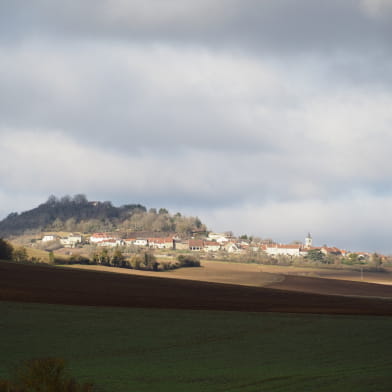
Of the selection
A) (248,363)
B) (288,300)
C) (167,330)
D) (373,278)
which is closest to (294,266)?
(373,278)

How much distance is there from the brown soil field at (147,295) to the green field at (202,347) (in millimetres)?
4078

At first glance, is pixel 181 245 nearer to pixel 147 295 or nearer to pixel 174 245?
pixel 174 245

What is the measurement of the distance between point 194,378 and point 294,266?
94694mm

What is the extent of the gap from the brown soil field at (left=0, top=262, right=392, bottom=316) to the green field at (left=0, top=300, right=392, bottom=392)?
13.4 feet

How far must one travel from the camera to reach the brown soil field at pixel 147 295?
39344 millimetres

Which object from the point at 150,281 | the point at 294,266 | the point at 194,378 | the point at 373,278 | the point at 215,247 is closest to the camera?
the point at 194,378

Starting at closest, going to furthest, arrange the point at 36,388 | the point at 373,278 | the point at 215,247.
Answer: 1. the point at 36,388
2. the point at 373,278
3. the point at 215,247

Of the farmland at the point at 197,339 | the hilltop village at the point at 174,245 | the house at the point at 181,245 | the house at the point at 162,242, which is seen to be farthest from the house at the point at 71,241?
the farmland at the point at 197,339

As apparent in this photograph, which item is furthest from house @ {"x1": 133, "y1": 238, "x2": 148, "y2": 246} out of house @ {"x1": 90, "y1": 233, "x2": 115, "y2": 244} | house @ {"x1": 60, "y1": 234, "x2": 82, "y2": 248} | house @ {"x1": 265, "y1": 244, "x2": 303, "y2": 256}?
house @ {"x1": 265, "y1": 244, "x2": 303, "y2": 256}

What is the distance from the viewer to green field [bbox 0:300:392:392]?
1623cm

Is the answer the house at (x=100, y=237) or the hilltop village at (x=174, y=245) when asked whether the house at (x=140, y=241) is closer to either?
the hilltop village at (x=174, y=245)

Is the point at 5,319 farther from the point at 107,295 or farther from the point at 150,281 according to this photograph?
the point at 150,281

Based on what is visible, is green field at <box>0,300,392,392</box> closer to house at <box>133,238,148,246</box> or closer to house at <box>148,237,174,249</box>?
house at <box>148,237,174,249</box>

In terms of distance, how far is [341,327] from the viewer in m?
29.8
